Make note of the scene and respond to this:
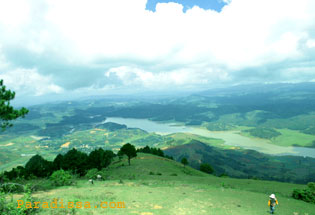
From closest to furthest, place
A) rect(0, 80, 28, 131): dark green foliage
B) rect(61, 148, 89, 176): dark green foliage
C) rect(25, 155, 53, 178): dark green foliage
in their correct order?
rect(0, 80, 28, 131): dark green foliage < rect(25, 155, 53, 178): dark green foliage < rect(61, 148, 89, 176): dark green foliage

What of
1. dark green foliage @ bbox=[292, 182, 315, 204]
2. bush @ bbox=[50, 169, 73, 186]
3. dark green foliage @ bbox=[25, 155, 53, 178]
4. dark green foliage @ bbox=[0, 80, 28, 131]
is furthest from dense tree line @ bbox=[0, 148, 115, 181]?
dark green foliage @ bbox=[292, 182, 315, 204]

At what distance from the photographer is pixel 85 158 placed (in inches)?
2894

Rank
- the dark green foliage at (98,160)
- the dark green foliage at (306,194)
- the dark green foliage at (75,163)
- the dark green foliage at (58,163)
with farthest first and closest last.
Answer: the dark green foliage at (98,160), the dark green foliage at (58,163), the dark green foliage at (75,163), the dark green foliage at (306,194)

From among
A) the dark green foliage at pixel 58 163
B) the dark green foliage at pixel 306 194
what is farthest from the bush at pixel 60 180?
the dark green foliage at pixel 306 194

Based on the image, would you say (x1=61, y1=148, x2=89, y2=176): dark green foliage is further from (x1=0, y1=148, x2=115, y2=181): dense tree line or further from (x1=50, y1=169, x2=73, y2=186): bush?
(x1=50, y1=169, x2=73, y2=186): bush

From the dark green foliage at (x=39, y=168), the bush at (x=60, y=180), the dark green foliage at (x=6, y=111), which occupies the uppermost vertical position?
the dark green foliage at (x=6, y=111)

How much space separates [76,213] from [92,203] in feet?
14.0

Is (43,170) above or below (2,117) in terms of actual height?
below

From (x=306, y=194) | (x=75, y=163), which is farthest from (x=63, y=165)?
(x=306, y=194)

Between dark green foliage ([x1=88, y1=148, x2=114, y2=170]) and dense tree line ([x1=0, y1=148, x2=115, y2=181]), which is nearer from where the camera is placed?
dense tree line ([x1=0, y1=148, x2=115, y2=181])

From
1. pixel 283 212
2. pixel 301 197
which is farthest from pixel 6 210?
pixel 301 197

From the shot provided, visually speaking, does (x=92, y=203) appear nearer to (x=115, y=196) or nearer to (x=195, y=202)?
(x=115, y=196)

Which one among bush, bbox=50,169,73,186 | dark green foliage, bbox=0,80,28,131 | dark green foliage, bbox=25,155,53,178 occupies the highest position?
dark green foliage, bbox=0,80,28,131

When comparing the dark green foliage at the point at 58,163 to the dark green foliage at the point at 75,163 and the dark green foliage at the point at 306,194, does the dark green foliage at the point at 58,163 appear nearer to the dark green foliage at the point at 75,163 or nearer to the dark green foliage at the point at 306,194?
the dark green foliage at the point at 75,163
